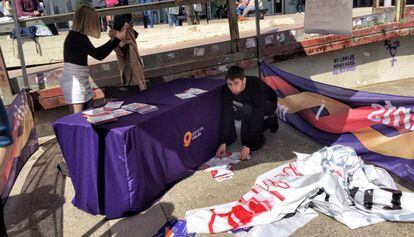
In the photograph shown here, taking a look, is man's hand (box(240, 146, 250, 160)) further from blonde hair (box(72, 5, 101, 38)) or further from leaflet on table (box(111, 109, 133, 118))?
blonde hair (box(72, 5, 101, 38))

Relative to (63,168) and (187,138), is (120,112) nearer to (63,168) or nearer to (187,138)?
(187,138)

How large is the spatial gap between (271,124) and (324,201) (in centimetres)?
215

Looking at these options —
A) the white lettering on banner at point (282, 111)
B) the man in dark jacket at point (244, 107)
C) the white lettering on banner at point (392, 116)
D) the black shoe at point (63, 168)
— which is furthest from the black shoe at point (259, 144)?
the black shoe at point (63, 168)

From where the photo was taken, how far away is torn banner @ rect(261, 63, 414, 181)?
395 cm

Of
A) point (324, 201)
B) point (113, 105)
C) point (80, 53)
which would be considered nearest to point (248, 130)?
point (324, 201)

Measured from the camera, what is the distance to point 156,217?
3.70m

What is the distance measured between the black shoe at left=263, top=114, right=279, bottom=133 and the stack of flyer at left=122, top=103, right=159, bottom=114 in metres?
1.92

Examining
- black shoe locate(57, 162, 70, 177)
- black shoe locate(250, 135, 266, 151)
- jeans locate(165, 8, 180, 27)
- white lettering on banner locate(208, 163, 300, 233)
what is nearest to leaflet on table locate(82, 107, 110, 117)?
black shoe locate(57, 162, 70, 177)

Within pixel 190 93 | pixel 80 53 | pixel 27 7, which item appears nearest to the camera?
pixel 80 53

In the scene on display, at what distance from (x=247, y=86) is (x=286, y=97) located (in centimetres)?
122

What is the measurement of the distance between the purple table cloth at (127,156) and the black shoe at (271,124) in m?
1.44

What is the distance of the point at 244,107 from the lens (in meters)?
4.76

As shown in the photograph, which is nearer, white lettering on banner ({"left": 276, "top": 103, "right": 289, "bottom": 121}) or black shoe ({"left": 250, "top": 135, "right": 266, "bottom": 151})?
black shoe ({"left": 250, "top": 135, "right": 266, "bottom": 151})

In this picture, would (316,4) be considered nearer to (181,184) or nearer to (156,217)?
(181,184)
